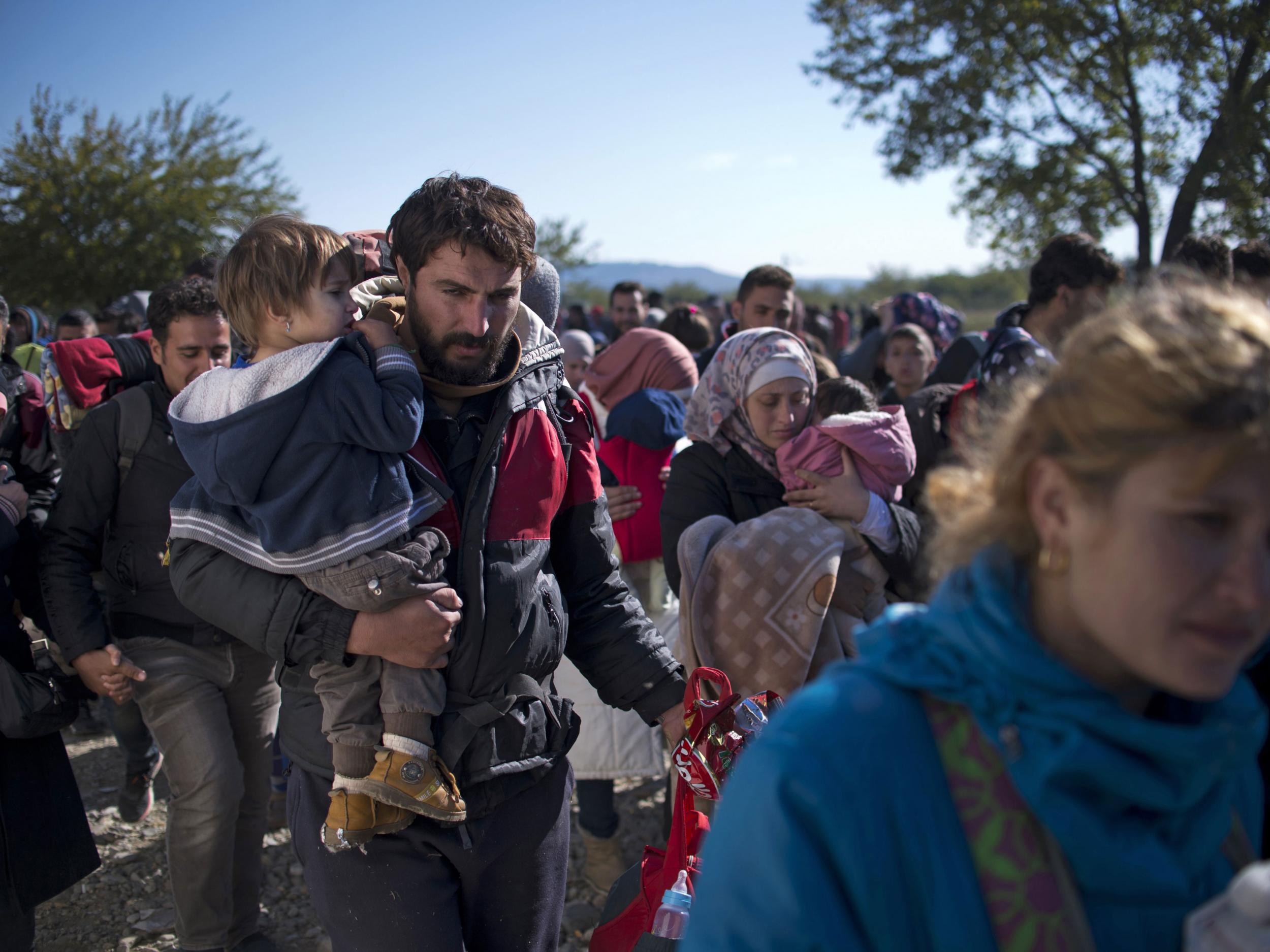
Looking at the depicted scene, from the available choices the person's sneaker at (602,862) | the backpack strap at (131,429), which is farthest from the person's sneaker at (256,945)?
the backpack strap at (131,429)

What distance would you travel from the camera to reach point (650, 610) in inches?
164

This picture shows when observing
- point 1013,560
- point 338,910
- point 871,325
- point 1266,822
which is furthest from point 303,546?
point 871,325

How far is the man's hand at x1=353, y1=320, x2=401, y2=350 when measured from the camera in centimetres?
216

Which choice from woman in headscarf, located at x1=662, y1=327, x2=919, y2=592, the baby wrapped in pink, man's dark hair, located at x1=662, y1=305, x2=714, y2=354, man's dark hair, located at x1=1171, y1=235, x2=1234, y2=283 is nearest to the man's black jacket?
woman in headscarf, located at x1=662, y1=327, x2=919, y2=592

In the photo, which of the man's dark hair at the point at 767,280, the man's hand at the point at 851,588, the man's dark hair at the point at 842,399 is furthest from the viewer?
the man's dark hair at the point at 767,280

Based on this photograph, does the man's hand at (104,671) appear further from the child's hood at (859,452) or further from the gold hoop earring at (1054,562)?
the gold hoop earring at (1054,562)

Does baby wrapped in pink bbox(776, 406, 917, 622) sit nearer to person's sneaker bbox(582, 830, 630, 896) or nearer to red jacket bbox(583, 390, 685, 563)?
red jacket bbox(583, 390, 685, 563)

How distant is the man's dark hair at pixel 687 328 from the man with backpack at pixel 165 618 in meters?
3.76

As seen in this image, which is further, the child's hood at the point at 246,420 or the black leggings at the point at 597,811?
the black leggings at the point at 597,811

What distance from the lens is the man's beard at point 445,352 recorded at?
2.19 metres

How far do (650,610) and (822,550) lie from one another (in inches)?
60.3

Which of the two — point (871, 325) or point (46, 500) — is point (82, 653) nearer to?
point (46, 500)

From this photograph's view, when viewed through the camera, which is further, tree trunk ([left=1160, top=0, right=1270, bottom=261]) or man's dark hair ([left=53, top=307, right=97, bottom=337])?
tree trunk ([left=1160, top=0, right=1270, bottom=261])

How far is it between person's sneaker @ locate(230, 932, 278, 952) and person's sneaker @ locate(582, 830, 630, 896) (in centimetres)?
126
